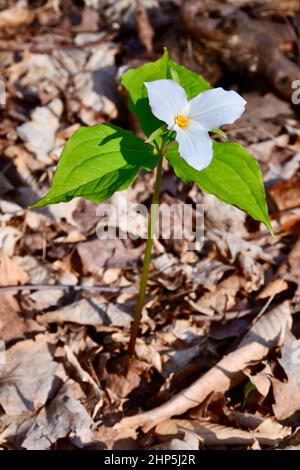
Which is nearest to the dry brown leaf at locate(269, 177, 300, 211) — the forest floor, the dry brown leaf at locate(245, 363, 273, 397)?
the forest floor

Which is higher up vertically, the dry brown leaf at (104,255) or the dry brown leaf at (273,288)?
the dry brown leaf at (273,288)

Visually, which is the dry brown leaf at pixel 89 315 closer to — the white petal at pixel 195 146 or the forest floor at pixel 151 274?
the forest floor at pixel 151 274

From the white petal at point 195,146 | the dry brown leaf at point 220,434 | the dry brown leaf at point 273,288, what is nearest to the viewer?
the white petal at point 195,146

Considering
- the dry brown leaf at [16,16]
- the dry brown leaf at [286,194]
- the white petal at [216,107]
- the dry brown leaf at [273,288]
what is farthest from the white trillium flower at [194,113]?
the dry brown leaf at [16,16]

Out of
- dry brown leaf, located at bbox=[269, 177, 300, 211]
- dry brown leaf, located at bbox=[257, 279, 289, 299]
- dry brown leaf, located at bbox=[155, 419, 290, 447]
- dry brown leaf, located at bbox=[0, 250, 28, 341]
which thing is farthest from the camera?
dry brown leaf, located at bbox=[269, 177, 300, 211]

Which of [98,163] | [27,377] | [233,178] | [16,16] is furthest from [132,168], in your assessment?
[16,16]

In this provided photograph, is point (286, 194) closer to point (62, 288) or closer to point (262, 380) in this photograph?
point (262, 380)

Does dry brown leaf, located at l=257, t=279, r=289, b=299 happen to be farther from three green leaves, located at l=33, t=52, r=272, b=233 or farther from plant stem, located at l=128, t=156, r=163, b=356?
three green leaves, located at l=33, t=52, r=272, b=233

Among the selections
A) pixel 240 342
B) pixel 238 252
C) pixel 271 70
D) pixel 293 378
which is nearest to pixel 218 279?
pixel 238 252
